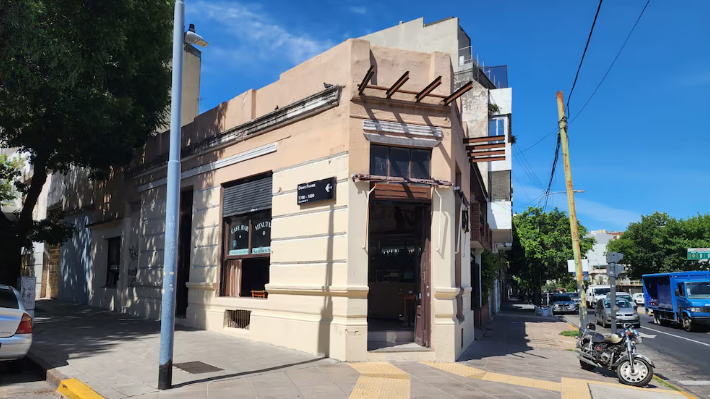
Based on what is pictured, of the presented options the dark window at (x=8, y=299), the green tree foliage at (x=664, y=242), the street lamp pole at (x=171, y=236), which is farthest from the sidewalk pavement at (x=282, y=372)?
the green tree foliage at (x=664, y=242)

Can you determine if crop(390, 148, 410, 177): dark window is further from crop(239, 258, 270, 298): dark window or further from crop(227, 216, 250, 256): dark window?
crop(227, 216, 250, 256): dark window

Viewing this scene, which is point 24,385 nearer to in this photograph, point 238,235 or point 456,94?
point 238,235

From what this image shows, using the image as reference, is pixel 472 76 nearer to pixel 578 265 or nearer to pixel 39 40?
pixel 578 265

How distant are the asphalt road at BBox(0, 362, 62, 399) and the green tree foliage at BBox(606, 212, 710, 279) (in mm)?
53290

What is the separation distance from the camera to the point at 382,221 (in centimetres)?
1494

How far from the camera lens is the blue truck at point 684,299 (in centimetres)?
2231

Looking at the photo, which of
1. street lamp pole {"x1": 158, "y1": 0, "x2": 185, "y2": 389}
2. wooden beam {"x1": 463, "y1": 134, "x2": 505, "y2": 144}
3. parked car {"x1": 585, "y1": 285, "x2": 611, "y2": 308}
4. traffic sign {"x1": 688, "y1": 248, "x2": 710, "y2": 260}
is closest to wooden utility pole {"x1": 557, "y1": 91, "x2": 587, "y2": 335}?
wooden beam {"x1": 463, "y1": 134, "x2": 505, "y2": 144}

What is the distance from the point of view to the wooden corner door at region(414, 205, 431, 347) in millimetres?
10703

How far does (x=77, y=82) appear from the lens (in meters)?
13.9

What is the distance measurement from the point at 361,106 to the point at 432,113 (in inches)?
64.1

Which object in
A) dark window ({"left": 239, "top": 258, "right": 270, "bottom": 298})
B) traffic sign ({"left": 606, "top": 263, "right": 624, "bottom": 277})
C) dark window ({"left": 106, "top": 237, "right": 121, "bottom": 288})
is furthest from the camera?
dark window ({"left": 106, "top": 237, "right": 121, "bottom": 288})

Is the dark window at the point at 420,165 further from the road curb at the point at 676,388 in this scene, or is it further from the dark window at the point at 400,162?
the road curb at the point at 676,388

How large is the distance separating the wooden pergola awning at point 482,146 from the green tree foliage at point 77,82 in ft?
32.3

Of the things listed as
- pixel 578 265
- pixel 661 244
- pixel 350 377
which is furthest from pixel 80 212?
pixel 661 244
